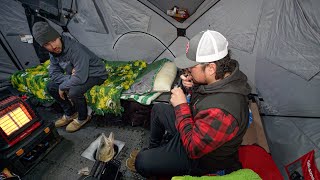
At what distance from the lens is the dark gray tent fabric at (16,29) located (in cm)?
376

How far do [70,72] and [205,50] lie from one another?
2138 millimetres

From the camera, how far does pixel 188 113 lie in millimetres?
1573

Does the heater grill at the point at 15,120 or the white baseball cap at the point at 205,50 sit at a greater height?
the white baseball cap at the point at 205,50

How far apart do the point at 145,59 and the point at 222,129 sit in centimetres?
256

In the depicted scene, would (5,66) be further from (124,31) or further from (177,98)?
(177,98)

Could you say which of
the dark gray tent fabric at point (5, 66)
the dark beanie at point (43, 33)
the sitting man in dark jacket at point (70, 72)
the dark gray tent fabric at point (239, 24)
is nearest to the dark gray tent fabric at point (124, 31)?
the dark gray tent fabric at point (239, 24)

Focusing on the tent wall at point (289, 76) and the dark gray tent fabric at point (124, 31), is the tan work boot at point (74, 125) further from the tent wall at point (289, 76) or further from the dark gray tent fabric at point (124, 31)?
the tent wall at point (289, 76)

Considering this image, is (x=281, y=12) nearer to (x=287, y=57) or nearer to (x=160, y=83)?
(x=287, y=57)

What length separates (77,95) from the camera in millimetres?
2826

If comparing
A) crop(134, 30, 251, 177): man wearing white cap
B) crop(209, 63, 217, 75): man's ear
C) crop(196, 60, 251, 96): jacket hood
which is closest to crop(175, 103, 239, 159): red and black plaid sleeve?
crop(134, 30, 251, 177): man wearing white cap

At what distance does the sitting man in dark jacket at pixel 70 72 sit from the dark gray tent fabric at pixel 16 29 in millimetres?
1596

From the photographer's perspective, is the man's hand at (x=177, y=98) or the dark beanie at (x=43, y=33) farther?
the dark beanie at (x=43, y=33)

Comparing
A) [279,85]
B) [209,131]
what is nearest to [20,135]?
[209,131]

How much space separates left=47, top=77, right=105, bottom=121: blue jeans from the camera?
9.26 feet
